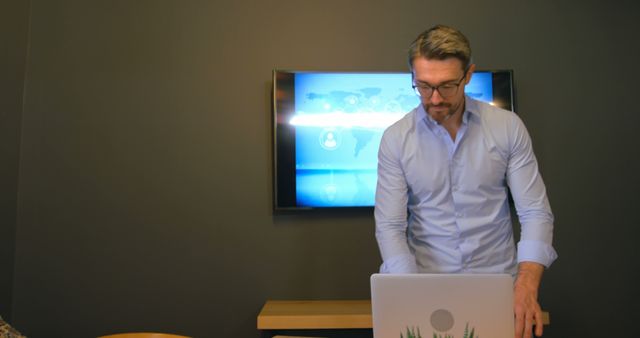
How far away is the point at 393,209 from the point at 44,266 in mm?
1838

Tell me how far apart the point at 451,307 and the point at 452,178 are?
0.70 m

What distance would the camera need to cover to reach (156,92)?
242 cm

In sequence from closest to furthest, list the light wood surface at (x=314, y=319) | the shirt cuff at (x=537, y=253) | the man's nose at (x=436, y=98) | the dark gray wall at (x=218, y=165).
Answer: the shirt cuff at (x=537, y=253) < the man's nose at (x=436, y=98) < the light wood surface at (x=314, y=319) < the dark gray wall at (x=218, y=165)

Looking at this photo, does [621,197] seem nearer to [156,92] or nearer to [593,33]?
[593,33]

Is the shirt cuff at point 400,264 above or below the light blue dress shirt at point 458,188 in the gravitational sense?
below

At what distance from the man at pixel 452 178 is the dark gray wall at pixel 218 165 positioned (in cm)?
81

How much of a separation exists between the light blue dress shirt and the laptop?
20.2 inches

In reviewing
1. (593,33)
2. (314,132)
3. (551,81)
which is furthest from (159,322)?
(593,33)

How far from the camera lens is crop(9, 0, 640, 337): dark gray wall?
234 centimetres

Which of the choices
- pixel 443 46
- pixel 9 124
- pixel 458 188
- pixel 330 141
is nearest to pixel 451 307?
pixel 458 188

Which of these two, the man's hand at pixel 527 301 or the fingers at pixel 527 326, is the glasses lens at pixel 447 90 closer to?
the man's hand at pixel 527 301

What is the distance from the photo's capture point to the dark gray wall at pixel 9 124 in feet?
7.23

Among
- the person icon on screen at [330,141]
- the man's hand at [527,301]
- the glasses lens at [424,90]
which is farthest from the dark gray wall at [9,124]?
the man's hand at [527,301]

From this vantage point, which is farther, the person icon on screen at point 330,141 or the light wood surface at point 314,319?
the person icon on screen at point 330,141
